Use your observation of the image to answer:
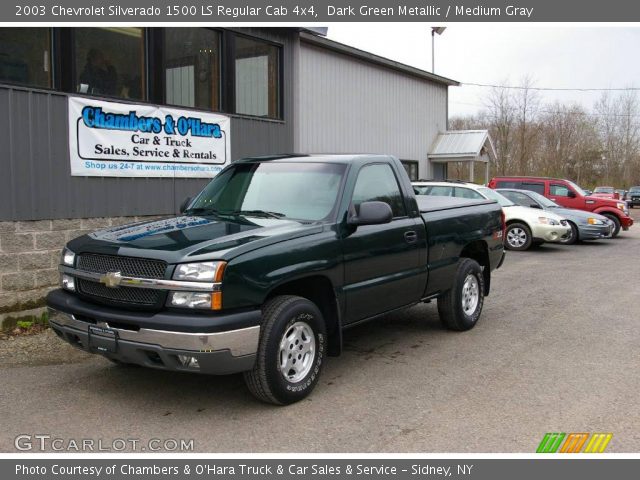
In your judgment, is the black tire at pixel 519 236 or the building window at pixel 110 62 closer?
the building window at pixel 110 62

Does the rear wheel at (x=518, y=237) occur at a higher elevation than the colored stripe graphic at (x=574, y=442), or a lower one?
higher

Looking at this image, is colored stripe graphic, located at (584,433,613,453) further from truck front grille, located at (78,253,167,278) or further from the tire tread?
truck front grille, located at (78,253,167,278)

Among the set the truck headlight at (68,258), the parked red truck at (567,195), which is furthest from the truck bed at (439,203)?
the parked red truck at (567,195)

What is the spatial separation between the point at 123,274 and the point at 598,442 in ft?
11.2

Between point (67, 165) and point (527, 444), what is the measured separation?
6.51 metres

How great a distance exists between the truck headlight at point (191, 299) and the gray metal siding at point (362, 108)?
8679 mm

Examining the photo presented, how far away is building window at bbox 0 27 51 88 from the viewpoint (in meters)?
7.39

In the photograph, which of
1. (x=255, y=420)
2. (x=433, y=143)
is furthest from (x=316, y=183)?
(x=433, y=143)

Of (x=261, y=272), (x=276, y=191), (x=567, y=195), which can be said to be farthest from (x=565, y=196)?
(x=261, y=272)

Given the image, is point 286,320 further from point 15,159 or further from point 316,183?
point 15,159

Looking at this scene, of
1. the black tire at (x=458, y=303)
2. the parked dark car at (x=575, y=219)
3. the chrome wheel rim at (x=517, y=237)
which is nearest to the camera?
the black tire at (x=458, y=303)

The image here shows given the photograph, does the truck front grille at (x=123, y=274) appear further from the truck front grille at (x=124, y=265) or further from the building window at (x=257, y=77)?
the building window at (x=257, y=77)

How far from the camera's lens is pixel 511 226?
51.9 feet

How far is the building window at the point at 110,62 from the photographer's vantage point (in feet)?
27.2
